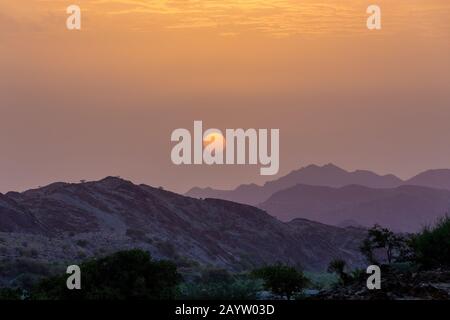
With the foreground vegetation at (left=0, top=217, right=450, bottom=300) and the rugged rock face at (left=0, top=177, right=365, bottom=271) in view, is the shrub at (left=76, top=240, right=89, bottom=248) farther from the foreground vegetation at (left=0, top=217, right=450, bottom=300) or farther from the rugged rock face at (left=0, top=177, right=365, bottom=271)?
the foreground vegetation at (left=0, top=217, right=450, bottom=300)

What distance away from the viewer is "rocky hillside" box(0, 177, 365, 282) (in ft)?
352

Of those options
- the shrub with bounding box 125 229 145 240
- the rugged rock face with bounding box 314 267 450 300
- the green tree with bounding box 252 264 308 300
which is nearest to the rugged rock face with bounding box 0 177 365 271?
the shrub with bounding box 125 229 145 240

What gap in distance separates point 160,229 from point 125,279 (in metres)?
99.2

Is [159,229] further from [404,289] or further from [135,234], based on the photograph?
[404,289]

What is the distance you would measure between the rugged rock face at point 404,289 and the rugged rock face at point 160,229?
6686cm

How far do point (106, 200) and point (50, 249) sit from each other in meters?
46.2

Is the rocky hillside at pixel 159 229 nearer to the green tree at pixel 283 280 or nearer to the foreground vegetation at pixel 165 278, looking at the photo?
the foreground vegetation at pixel 165 278

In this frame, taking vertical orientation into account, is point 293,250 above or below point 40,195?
below

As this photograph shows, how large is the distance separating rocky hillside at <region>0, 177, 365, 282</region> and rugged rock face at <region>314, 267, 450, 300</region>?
66.7 meters

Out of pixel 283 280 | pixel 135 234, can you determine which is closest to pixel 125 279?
pixel 283 280

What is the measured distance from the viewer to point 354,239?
159m

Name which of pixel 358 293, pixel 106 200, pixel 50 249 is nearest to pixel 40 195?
pixel 106 200

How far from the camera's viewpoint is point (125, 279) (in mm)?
34062
